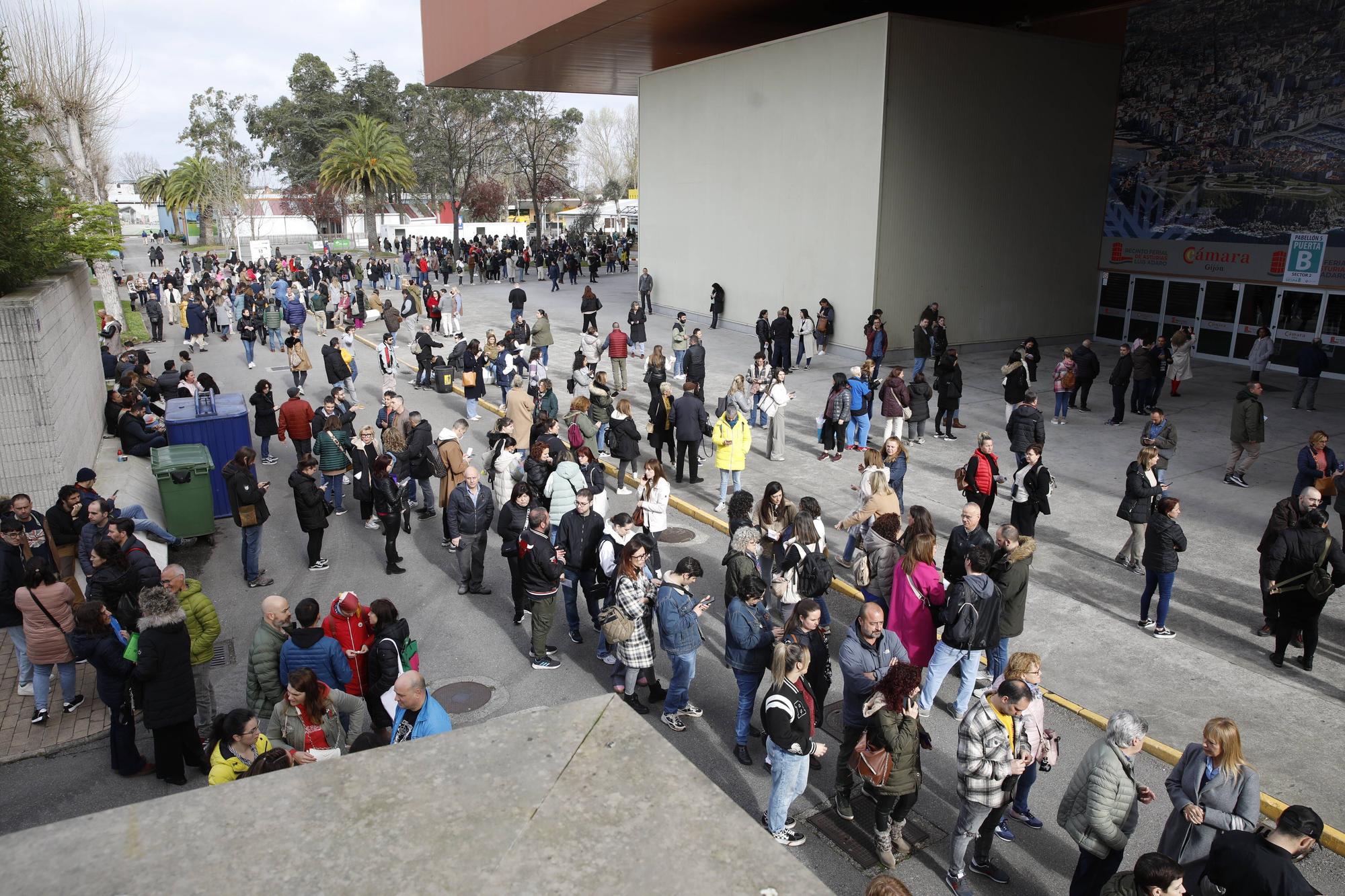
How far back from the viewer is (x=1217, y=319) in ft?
82.5

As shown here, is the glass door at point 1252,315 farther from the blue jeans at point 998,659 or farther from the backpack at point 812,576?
the backpack at point 812,576

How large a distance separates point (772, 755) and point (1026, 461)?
6.62 m

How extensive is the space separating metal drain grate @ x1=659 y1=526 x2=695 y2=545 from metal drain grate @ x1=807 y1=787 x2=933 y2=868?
230 inches

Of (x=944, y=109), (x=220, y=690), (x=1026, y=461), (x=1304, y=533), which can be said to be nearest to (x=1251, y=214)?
(x=944, y=109)

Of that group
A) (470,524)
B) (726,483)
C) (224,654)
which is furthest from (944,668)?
(224,654)

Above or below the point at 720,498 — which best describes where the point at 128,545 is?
above

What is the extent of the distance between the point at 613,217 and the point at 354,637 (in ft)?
245

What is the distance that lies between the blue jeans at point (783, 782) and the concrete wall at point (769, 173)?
62.6 ft

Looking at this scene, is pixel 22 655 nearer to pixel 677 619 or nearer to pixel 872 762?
pixel 677 619

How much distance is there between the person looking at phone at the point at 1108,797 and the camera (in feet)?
17.0

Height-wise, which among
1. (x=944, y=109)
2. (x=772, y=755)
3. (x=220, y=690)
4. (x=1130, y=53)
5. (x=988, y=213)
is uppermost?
(x=1130, y=53)

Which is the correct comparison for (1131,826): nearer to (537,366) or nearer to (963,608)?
(963,608)

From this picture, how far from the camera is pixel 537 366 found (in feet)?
60.1

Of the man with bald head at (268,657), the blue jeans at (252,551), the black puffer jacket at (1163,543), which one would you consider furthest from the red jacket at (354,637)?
the black puffer jacket at (1163,543)
